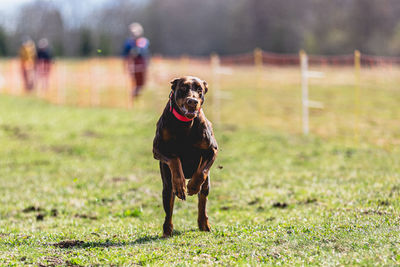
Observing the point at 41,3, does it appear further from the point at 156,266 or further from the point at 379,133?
the point at 156,266

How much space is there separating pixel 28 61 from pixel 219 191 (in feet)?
84.1

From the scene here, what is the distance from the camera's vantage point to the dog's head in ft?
17.0

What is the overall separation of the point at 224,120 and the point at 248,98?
7.97 metres

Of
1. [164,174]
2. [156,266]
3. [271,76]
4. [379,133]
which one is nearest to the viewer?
[156,266]

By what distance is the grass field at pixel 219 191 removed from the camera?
5273 mm

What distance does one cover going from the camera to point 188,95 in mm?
5281

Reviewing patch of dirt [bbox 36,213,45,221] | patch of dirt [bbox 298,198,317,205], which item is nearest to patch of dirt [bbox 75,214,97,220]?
patch of dirt [bbox 36,213,45,221]

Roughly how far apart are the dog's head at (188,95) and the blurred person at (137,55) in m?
16.4

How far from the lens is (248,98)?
28.3m

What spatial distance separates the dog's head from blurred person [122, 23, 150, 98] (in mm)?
16401

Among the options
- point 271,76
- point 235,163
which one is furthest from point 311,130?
point 271,76

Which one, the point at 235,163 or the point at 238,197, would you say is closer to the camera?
the point at 238,197

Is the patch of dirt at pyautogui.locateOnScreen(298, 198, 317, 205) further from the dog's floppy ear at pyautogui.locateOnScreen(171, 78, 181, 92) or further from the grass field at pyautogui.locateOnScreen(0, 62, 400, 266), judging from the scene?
the dog's floppy ear at pyautogui.locateOnScreen(171, 78, 181, 92)

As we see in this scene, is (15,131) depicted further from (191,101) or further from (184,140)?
(191,101)
